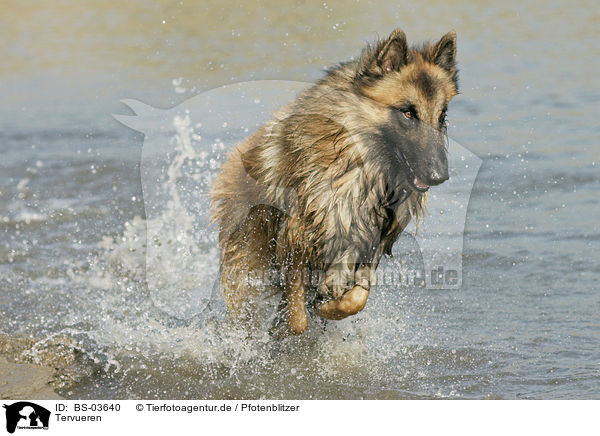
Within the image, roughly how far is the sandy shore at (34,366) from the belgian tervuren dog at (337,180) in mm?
1157

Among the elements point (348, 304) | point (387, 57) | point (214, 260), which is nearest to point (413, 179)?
point (387, 57)

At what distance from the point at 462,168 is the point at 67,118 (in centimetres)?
662

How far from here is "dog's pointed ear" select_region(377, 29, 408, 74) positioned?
4113 millimetres

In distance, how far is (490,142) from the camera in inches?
345

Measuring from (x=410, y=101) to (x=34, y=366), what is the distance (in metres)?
2.84

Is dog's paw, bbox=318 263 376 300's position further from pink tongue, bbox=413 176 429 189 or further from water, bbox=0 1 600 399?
pink tongue, bbox=413 176 429 189

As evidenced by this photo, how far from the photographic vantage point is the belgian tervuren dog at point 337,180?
420 centimetres

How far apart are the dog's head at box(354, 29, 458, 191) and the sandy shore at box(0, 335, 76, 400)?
242 cm

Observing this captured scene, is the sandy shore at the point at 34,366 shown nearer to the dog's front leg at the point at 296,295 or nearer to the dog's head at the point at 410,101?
the dog's front leg at the point at 296,295

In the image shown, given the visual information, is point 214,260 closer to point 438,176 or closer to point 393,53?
point 438,176

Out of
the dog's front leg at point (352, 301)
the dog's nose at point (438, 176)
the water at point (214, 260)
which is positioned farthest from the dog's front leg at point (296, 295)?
the dog's nose at point (438, 176)

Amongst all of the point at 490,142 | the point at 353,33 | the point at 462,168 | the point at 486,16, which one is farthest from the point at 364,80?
the point at 486,16

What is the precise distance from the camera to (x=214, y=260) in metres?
5.99
